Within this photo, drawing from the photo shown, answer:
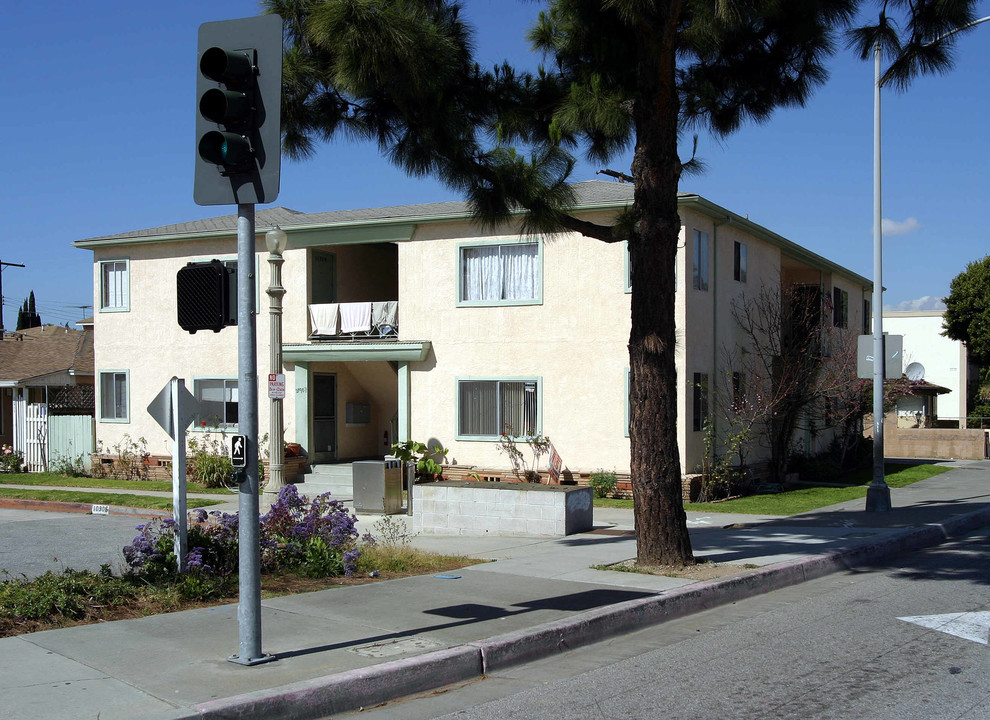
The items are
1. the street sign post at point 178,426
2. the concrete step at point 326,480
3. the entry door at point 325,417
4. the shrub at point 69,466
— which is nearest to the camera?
the street sign post at point 178,426

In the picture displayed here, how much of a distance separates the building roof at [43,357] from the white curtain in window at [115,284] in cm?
379

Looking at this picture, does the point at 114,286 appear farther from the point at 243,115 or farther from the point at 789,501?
the point at 243,115

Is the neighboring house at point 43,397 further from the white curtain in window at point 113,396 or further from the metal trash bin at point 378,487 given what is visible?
the metal trash bin at point 378,487


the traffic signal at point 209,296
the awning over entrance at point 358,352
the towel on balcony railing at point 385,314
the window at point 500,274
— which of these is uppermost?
the window at point 500,274

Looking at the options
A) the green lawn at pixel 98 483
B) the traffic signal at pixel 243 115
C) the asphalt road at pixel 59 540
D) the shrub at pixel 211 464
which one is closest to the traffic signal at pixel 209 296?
the traffic signal at pixel 243 115

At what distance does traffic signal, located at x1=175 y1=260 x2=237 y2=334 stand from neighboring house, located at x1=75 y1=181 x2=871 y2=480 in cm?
1201

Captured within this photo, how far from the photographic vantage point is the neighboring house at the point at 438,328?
20203 millimetres

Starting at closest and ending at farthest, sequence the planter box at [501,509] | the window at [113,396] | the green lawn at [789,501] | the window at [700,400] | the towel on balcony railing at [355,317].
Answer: the planter box at [501,509]
the green lawn at [789,501]
the window at [700,400]
the towel on balcony railing at [355,317]
the window at [113,396]

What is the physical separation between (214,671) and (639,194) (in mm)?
6906

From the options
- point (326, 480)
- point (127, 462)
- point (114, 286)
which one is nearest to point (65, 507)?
point (127, 462)

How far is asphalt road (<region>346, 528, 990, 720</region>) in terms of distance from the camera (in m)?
6.26

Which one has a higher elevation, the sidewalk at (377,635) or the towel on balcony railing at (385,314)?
the towel on balcony railing at (385,314)

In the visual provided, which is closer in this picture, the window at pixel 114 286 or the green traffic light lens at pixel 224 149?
the green traffic light lens at pixel 224 149

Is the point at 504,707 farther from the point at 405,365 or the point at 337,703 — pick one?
the point at 405,365
